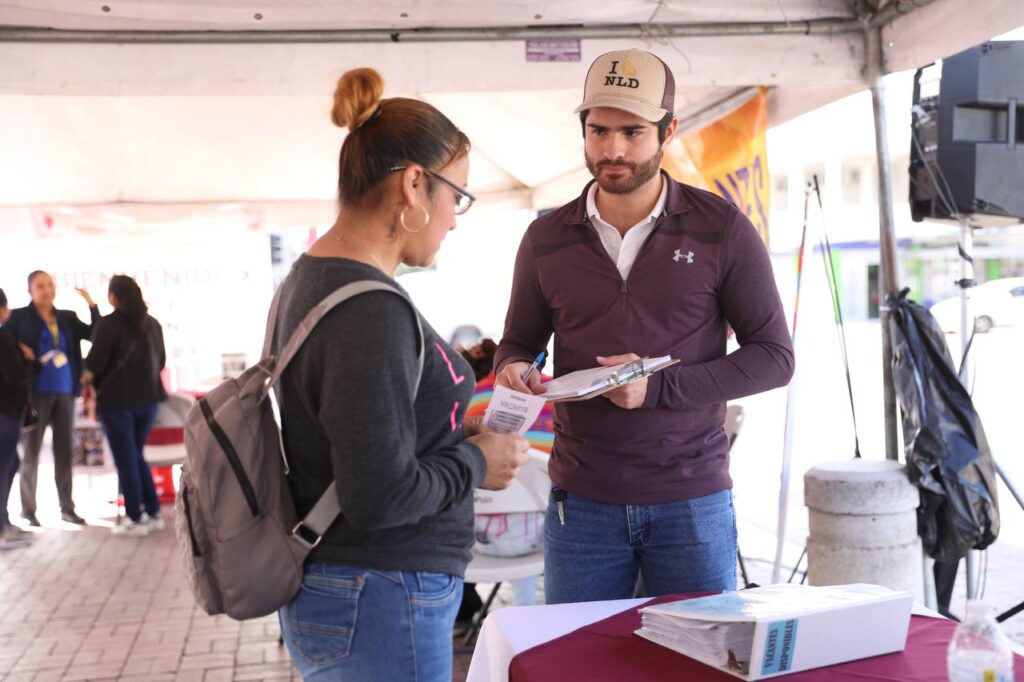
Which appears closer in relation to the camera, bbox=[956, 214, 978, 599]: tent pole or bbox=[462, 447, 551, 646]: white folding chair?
bbox=[462, 447, 551, 646]: white folding chair

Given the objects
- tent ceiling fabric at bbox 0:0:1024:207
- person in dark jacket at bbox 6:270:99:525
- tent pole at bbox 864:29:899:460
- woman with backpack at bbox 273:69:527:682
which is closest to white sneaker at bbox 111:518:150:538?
person in dark jacket at bbox 6:270:99:525

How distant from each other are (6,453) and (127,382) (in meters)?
0.85

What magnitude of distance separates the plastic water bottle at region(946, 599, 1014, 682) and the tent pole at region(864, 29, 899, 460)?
8.64 ft

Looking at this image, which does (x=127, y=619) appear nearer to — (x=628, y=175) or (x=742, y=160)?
(x=742, y=160)

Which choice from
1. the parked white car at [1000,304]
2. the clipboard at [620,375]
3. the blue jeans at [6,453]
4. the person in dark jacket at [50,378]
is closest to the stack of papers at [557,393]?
the clipboard at [620,375]

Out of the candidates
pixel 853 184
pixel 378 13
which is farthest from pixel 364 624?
pixel 853 184

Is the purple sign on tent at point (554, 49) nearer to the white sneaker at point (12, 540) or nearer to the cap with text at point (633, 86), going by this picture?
the cap with text at point (633, 86)

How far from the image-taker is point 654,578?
6.34ft

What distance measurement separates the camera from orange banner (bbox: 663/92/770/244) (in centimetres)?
407

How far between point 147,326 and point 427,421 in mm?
5580

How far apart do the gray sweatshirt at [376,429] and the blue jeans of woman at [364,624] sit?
0.8 inches

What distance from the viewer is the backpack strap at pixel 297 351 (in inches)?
48.3

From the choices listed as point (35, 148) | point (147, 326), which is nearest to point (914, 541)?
point (147, 326)

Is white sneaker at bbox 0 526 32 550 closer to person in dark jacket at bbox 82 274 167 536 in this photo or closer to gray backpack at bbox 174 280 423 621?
person in dark jacket at bbox 82 274 167 536
